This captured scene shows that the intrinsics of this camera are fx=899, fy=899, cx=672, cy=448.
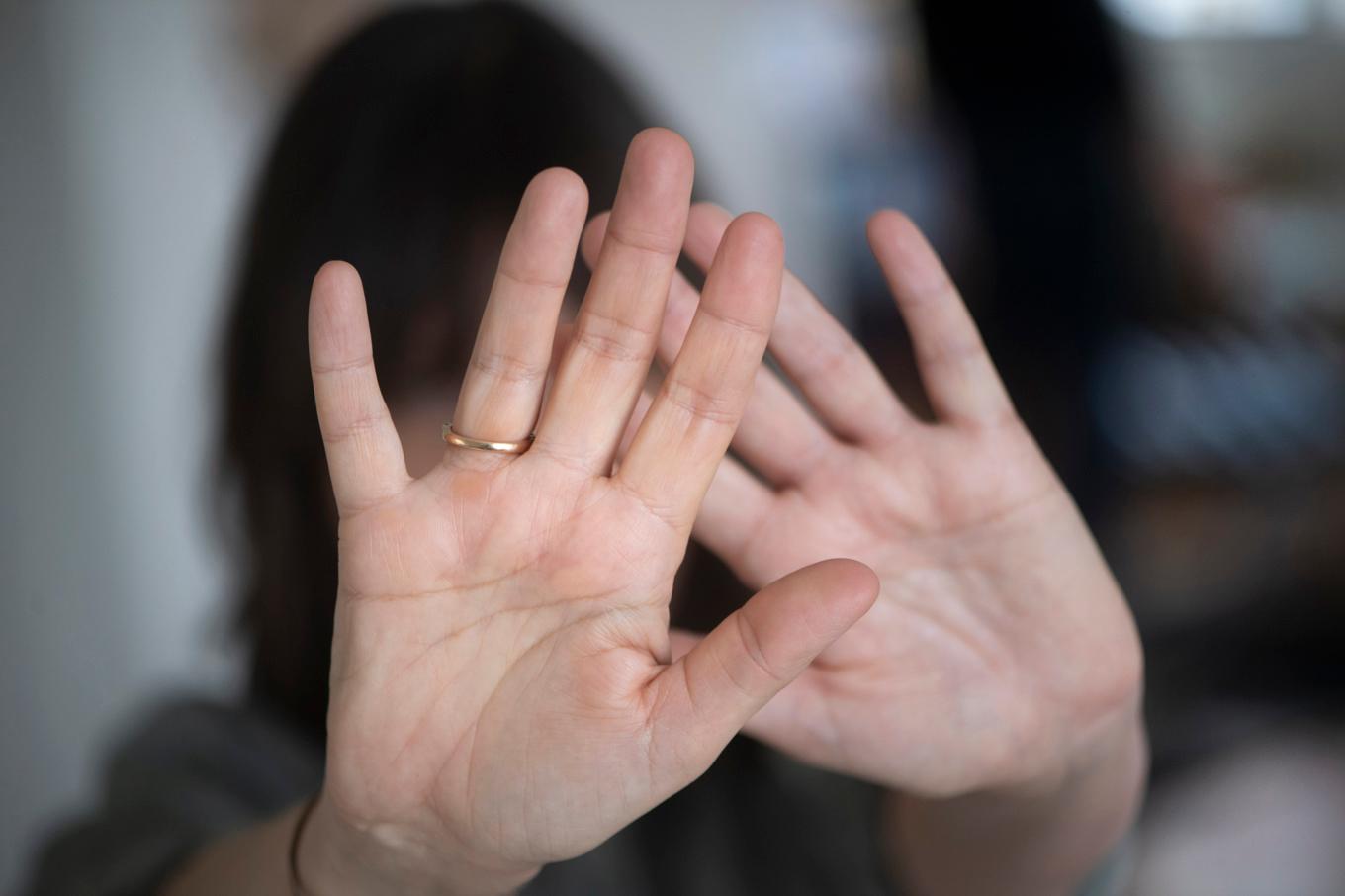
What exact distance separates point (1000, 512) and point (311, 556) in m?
0.47

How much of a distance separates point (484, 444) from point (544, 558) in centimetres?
4

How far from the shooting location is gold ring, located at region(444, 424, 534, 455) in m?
0.30

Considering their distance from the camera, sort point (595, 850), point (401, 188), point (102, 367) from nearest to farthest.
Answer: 1. point (401, 188)
2. point (595, 850)
3. point (102, 367)

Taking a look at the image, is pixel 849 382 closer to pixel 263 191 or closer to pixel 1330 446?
pixel 263 191

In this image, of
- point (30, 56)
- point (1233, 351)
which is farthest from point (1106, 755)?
point (1233, 351)

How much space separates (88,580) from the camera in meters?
0.80

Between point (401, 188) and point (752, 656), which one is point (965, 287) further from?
point (752, 656)

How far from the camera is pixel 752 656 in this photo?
272 millimetres

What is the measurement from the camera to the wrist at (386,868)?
30 centimetres

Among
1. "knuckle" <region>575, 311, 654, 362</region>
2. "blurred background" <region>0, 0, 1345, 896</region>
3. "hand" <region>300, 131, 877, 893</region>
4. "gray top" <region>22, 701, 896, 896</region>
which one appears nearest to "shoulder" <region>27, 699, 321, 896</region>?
"gray top" <region>22, 701, 896, 896</region>

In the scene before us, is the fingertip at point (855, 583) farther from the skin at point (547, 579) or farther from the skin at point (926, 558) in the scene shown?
the skin at point (926, 558)

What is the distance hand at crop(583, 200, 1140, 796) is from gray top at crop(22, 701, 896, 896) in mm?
276

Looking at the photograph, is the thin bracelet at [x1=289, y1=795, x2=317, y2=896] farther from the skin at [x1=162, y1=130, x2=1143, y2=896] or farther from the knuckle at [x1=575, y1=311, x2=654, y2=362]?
the knuckle at [x1=575, y1=311, x2=654, y2=362]

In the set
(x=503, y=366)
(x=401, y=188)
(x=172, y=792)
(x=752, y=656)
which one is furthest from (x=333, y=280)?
(x=172, y=792)
